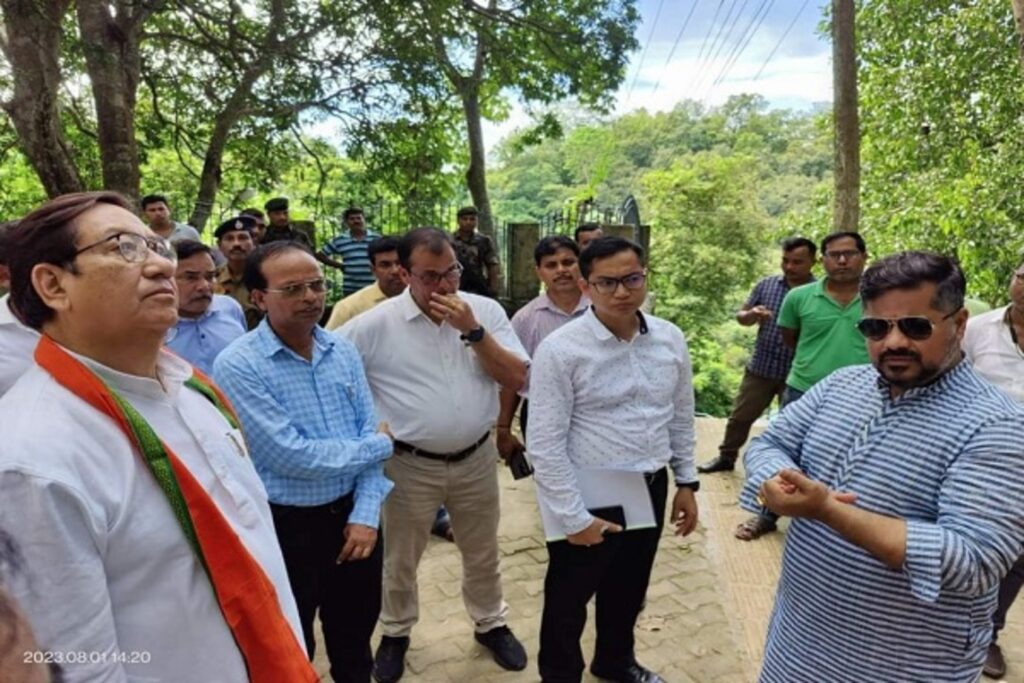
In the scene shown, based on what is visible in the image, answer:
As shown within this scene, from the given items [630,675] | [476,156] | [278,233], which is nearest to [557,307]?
[630,675]

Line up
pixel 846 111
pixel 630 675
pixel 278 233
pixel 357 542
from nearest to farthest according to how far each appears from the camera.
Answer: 1. pixel 357 542
2. pixel 630 675
3. pixel 278 233
4. pixel 846 111

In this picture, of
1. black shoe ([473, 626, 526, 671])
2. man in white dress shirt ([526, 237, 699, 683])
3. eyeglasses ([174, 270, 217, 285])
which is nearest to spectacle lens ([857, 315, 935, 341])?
man in white dress shirt ([526, 237, 699, 683])

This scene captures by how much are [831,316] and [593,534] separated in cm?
241

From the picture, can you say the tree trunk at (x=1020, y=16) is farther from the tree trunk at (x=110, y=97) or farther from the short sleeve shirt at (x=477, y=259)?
the tree trunk at (x=110, y=97)

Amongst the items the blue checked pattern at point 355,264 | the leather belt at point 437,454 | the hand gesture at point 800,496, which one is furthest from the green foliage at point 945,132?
the hand gesture at point 800,496

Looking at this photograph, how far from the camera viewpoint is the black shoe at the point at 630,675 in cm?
277

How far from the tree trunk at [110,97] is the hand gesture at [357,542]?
4.50m

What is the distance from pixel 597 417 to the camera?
2.39 metres

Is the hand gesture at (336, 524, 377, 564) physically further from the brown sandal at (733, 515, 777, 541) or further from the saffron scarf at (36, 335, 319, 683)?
the brown sandal at (733, 515, 777, 541)

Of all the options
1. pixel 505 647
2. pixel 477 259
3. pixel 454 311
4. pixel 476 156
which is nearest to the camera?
pixel 454 311

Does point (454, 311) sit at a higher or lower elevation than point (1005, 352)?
higher

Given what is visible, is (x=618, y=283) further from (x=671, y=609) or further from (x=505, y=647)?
(x=671, y=609)

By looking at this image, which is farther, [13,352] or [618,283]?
[618,283]

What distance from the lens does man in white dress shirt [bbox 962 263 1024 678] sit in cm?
264
